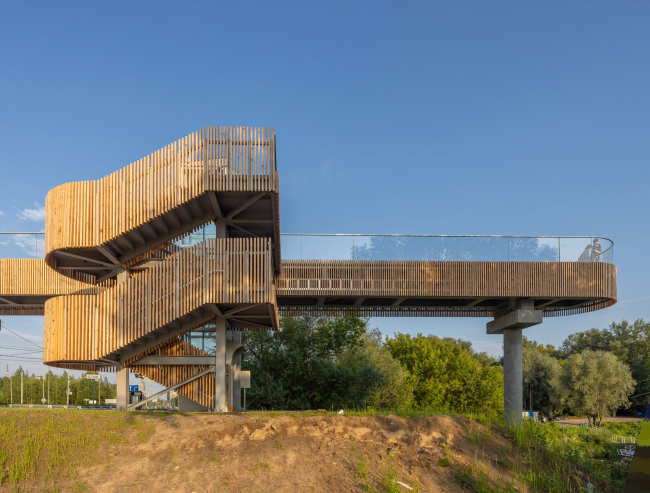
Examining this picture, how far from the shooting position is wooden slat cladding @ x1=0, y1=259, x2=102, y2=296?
22344 mm

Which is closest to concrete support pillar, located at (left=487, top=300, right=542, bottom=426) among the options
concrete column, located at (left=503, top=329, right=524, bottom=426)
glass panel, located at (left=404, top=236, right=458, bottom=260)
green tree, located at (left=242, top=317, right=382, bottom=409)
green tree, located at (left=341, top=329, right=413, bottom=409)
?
concrete column, located at (left=503, top=329, right=524, bottom=426)

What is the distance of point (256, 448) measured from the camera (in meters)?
9.17

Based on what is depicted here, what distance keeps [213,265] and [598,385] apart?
162 ft

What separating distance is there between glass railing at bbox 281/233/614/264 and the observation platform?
0.14ft

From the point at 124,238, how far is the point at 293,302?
982 centimetres

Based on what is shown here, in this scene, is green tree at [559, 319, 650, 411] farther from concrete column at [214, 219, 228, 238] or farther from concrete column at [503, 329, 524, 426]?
concrete column at [214, 219, 228, 238]

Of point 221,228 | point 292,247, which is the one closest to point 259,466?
point 221,228

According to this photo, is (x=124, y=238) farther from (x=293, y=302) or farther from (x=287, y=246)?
(x=293, y=302)

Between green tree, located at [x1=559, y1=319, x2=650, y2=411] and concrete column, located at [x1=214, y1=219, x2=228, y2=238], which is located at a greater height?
concrete column, located at [x1=214, y1=219, x2=228, y2=238]

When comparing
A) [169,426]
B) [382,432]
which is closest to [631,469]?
[382,432]

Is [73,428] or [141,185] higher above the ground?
[141,185]

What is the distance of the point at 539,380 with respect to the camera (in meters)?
62.8

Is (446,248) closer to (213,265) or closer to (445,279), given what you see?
(445,279)

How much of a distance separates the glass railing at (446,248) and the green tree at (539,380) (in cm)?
4524
